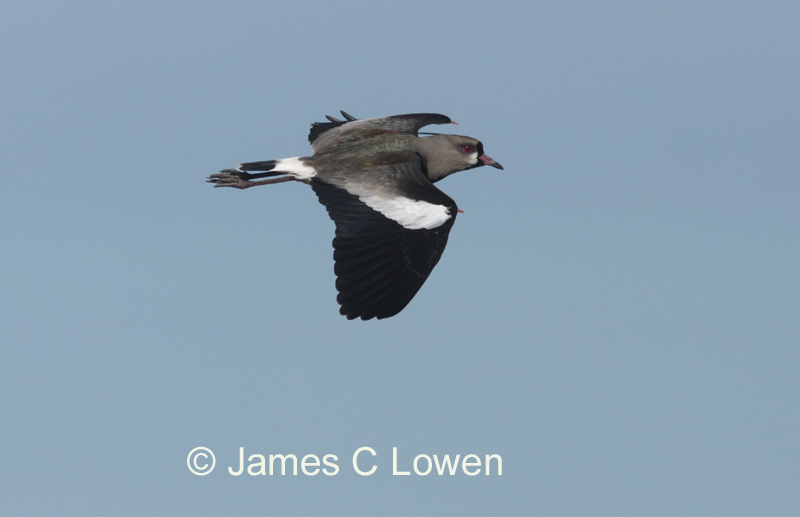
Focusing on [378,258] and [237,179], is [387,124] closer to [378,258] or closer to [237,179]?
[237,179]

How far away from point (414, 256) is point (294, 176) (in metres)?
2.87

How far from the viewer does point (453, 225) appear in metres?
15.3

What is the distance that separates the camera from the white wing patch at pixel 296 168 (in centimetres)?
1648

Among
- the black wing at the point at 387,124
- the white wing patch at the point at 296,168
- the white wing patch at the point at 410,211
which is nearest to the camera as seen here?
the white wing patch at the point at 410,211

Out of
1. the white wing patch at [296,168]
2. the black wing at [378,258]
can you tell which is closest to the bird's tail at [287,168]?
the white wing patch at [296,168]

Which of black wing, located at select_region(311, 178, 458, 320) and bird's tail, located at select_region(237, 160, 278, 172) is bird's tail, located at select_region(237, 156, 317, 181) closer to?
bird's tail, located at select_region(237, 160, 278, 172)

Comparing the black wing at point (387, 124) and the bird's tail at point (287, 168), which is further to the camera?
the black wing at point (387, 124)

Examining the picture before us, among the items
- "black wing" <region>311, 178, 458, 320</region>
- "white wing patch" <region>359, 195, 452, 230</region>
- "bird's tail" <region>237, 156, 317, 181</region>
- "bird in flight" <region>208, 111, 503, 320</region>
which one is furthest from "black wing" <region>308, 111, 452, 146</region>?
"black wing" <region>311, 178, 458, 320</region>

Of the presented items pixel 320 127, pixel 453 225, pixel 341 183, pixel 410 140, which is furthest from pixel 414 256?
pixel 320 127

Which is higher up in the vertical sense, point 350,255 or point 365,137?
point 365,137

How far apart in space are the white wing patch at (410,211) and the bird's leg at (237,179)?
2091mm

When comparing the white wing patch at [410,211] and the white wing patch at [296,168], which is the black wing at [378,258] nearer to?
the white wing patch at [410,211]

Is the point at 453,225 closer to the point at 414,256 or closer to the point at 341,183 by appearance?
the point at 414,256

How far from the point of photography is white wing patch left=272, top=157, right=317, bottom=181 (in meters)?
16.5
